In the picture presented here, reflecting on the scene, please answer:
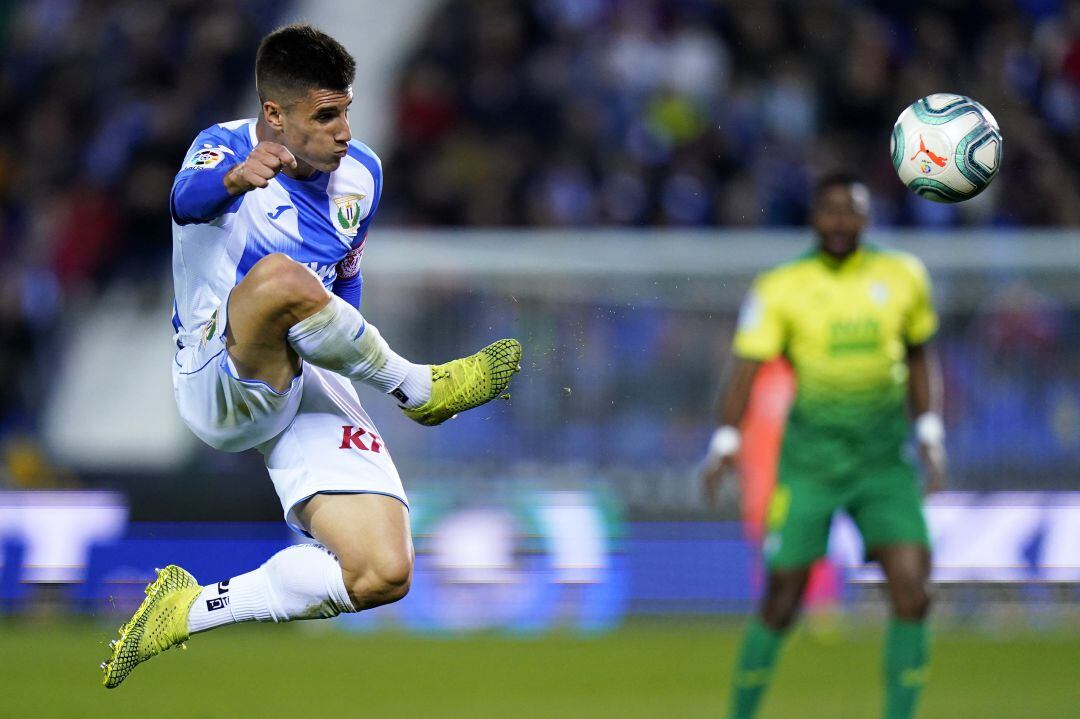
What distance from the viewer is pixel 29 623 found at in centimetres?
1057

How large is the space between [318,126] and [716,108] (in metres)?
7.55

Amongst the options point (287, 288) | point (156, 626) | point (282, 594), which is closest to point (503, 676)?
point (156, 626)

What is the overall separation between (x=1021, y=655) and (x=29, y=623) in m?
6.06

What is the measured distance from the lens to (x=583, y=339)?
1077 cm

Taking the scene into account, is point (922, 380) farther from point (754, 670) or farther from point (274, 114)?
point (274, 114)

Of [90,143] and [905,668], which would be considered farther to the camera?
[90,143]

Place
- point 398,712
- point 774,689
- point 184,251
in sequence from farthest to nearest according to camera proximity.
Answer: point 774,689 → point 398,712 → point 184,251

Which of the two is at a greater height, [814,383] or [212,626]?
[814,383]

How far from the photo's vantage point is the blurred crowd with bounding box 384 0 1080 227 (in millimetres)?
11516

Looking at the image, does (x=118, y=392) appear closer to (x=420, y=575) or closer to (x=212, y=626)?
(x=420, y=575)

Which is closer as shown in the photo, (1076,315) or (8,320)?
(1076,315)

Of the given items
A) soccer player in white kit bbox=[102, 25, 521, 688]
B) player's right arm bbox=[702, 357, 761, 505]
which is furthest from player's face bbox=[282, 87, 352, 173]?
player's right arm bbox=[702, 357, 761, 505]

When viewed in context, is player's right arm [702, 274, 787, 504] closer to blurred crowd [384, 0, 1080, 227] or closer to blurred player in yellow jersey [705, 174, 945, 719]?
blurred player in yellow jersey [705, 174, 945, 719]

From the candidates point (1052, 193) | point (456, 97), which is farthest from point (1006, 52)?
point (456, 97)
